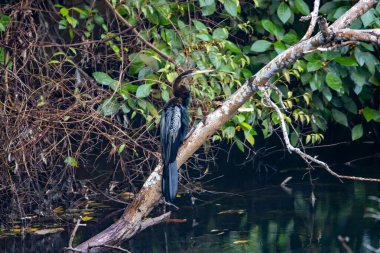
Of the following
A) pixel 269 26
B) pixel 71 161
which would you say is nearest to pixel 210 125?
pixel 71 161

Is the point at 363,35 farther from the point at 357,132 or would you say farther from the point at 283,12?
the point at 357,132

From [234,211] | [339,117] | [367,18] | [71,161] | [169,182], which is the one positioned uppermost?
[367,18]

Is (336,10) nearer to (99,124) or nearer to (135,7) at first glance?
(135,7)

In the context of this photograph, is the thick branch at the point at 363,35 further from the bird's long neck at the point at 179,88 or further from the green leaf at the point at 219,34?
the green leaf at the point at 219,34

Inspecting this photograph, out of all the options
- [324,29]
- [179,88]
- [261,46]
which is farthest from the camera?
[261,46]

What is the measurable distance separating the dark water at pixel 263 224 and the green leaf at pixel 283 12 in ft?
4.68

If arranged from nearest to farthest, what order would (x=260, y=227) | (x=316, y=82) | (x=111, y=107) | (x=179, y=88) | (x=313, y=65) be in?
1. (x=179, y=88)
2. (x=260, y=227)
3. (x=111, y=107)
4. (x=313, y=65)
5. (x=316, y=82)

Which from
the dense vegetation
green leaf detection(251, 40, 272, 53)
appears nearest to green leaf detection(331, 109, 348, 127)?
the dense vegetation

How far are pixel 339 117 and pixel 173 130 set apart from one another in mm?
2276

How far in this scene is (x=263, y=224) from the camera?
5.32 metres

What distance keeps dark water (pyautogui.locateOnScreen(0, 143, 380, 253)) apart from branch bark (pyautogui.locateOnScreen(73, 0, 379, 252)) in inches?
12.0

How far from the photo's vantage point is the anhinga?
4.52m

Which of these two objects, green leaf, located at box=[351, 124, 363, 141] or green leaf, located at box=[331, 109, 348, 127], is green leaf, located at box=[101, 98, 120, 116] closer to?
green leaf, located at box=[331, 109, 348, 127]

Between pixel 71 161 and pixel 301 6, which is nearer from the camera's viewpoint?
pixel 71 161
